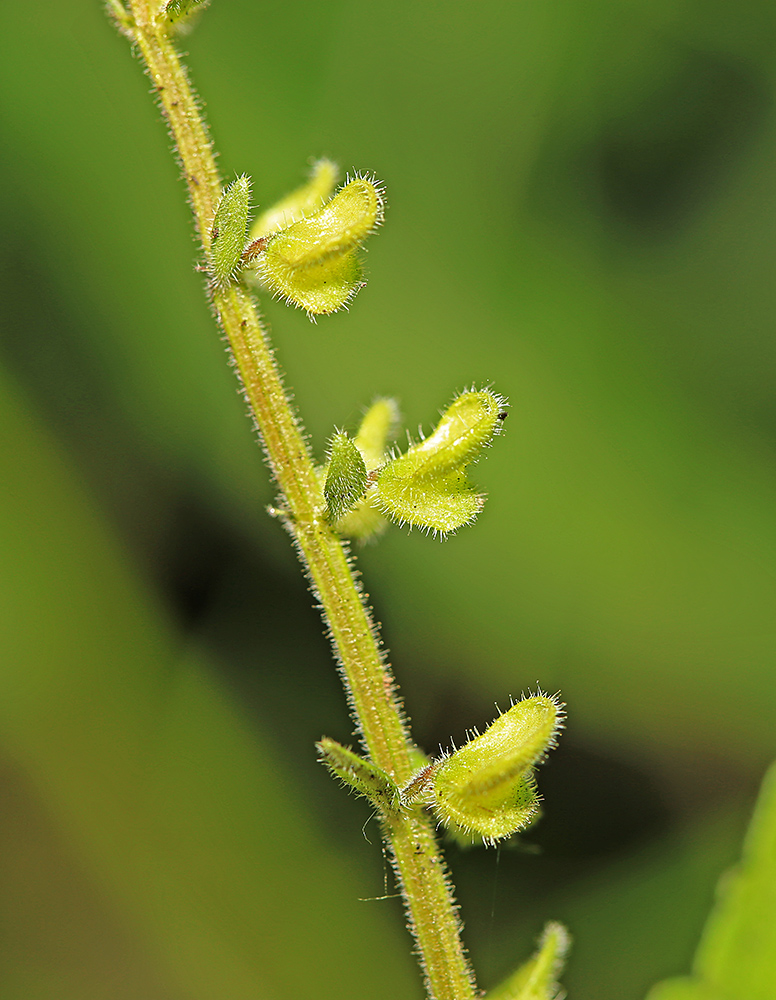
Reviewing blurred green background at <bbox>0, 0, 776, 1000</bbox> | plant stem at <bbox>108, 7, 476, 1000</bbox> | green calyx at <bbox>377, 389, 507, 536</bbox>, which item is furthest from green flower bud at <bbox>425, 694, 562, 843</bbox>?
blurred green background at <bbox>0, 0, 776, 1000</bbox>

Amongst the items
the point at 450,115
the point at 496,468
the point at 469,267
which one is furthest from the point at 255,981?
the point at 450,115

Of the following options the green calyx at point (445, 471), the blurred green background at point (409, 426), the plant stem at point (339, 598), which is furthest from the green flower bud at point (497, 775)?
the blurred green background at point (409, 426)

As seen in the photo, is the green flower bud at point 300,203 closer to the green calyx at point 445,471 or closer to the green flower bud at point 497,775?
the green calyx at point 445,471

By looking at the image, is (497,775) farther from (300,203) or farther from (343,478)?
(300,203)

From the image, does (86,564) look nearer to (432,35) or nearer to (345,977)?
(345,977)

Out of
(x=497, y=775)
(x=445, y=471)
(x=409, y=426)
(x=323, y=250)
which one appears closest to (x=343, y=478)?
(x=445, y=471)
